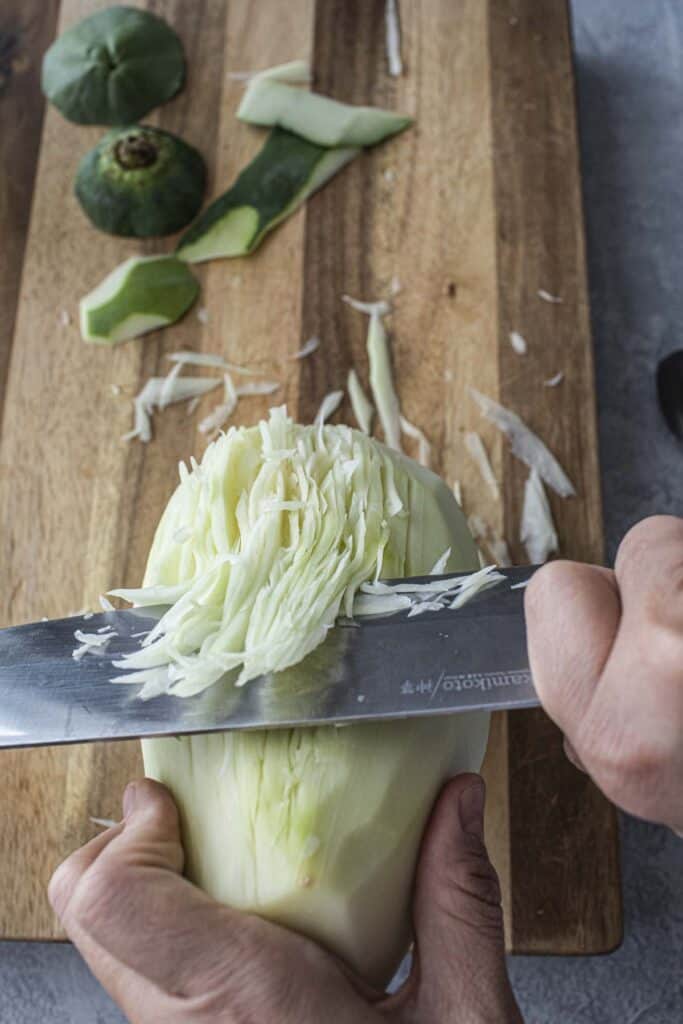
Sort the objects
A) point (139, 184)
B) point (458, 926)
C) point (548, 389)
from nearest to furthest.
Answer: point (458, 926) → point (548, 389) → point (139, 184)

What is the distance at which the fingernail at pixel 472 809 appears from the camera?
145cm

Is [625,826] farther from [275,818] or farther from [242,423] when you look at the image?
[242,423]

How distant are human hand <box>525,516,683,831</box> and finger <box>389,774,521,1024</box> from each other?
1.19ft

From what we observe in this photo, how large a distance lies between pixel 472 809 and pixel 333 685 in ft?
0.93

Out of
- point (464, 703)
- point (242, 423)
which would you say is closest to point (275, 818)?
point (464, 703)

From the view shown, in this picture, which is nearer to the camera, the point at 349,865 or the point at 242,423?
the point at 349,865

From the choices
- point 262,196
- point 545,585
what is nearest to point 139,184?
Result: point 262,196

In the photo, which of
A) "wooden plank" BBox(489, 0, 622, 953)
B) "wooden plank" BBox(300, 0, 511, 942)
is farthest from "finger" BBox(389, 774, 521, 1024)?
"wooden plank" BBox(300, 0, 511, 942)

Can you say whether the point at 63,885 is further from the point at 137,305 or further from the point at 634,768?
the point at 137,305

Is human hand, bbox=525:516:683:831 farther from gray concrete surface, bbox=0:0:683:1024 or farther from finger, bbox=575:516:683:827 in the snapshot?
gray concrete surface, bbox=0:0:683:1024

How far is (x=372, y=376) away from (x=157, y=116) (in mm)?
881

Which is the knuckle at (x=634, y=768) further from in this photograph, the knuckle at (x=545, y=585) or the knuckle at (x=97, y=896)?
the knuckle at (x=97, y=896)

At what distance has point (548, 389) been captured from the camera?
2092mm

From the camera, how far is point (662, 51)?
106 inches
